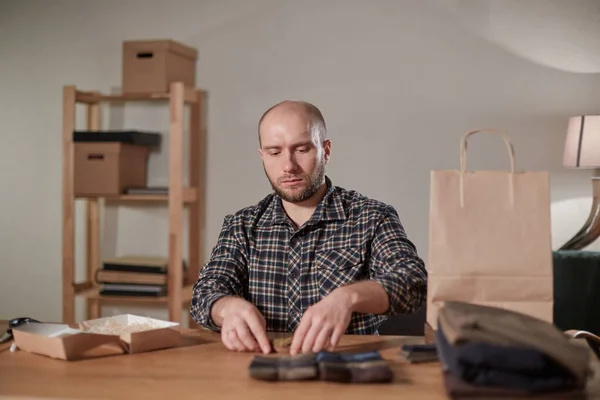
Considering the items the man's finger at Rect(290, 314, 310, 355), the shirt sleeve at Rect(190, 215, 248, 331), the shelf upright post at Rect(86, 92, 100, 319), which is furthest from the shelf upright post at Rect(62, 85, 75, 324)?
the man's finger at Rect(290, 314, 310, 355)

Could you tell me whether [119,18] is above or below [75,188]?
above

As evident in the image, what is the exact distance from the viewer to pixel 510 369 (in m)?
1.07

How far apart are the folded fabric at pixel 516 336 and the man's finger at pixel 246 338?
0.45 meters

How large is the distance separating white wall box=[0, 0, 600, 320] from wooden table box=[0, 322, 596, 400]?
2294 mm

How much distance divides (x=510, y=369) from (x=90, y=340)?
787mm

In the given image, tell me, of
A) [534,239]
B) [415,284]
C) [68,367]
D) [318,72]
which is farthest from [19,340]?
[318,72]

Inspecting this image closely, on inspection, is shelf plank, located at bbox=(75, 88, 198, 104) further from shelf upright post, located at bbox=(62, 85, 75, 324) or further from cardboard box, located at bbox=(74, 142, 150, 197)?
cardboard box, located at bbox=(74, 142, 150, 197)

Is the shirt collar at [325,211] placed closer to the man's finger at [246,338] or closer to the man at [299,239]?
the man at [299,239]

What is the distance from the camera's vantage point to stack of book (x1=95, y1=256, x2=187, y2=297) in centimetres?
362

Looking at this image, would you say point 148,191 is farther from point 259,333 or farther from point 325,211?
point 259,333

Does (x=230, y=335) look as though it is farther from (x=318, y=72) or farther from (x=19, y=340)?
(x=318, y=72)

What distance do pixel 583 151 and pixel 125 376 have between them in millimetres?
2474

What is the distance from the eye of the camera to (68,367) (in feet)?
4.48

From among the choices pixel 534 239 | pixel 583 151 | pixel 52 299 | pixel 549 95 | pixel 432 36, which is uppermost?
pixel 432 36
